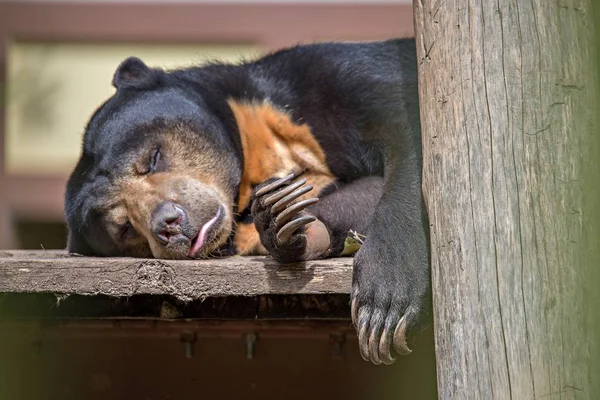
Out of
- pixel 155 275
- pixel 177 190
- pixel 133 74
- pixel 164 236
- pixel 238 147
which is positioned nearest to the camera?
pixel 155 275

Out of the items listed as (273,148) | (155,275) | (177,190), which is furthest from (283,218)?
(273,148)

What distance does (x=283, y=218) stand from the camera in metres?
3.57

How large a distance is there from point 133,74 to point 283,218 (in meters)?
1.65

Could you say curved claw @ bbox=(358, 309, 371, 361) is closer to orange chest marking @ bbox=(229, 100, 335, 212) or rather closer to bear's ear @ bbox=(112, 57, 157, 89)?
orange chest marking @ bbox=(229, 100, 335, 212)

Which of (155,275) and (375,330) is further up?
(155,275)

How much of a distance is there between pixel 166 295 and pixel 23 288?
1.62ft

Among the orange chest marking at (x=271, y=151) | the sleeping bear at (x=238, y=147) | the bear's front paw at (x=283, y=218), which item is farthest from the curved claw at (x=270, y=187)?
the orange chest marking at (x=271, y=151)

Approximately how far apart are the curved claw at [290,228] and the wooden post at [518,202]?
65 centimetres

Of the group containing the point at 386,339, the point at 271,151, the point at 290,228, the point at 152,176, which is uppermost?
the point at 271,151

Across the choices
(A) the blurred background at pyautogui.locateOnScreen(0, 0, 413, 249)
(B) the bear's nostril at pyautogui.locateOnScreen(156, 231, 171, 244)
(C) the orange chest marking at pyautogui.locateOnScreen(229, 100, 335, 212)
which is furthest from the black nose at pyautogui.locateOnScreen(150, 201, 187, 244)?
(A) the blurred background at pyautogui.locateOnScreen(0, 0, 413, 249)

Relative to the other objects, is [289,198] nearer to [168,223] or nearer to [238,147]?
[168,223]

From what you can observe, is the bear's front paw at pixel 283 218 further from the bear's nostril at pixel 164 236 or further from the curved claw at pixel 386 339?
the bear's nostril at pixel 164 236

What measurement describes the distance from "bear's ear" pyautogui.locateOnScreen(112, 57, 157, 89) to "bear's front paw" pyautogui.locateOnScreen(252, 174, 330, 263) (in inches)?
55.6

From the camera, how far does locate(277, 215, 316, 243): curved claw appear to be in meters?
3.52
